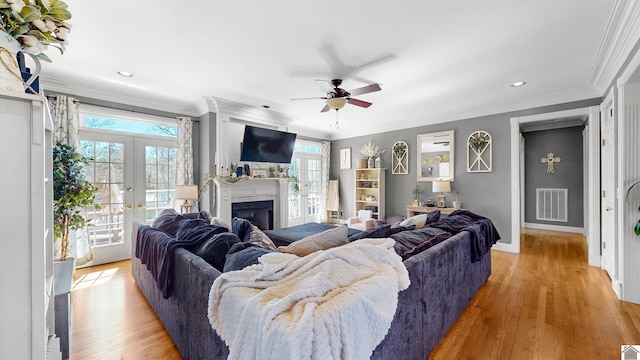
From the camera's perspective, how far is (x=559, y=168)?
20.0ft

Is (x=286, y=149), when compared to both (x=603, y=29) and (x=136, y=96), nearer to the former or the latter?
(x=136, y=96)

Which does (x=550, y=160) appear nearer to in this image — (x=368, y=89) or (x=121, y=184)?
(x=368, y=89)

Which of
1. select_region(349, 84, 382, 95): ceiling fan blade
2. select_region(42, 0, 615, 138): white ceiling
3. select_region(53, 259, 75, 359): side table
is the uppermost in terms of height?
select_region(42, 0, 615, 138): white ceiling

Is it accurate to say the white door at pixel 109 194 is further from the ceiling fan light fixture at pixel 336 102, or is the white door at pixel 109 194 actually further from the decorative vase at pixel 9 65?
the decorative vase at pixel 9 65

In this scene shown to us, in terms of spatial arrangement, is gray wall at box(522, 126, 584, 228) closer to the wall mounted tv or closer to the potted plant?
the potted plant

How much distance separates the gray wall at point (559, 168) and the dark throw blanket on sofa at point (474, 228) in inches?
181

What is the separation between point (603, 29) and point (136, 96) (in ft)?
18.5

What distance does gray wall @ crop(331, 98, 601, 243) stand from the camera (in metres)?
4.54

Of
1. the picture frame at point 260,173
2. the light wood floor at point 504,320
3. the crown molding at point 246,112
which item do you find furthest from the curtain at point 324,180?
the light wood floor at point 504,320

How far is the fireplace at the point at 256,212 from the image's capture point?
483 cm

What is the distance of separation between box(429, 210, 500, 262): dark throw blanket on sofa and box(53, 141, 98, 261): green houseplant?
4039 millimetres

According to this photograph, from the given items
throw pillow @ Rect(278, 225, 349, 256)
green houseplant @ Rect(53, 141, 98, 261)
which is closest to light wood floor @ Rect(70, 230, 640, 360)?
green houseplant @ Rect(53, 141, 98, 261)

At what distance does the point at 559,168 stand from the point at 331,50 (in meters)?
6.48

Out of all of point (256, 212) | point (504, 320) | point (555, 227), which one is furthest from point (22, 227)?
point (555, 227)
